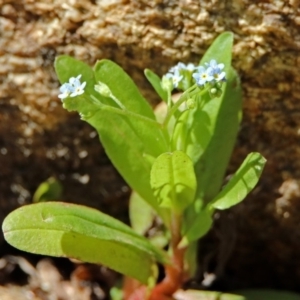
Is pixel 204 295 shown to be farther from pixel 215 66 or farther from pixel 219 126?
pixel 215 66

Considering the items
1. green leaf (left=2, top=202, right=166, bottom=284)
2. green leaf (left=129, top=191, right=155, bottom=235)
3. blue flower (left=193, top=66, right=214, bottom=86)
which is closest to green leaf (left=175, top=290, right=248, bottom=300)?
green leaf (left=2, top=202, right=166, bottom=284)

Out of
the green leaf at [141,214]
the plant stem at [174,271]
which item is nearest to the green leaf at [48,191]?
the green leaf at [141,214]

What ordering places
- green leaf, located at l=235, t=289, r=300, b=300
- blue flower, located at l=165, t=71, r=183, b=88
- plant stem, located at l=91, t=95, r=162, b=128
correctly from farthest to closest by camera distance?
1. green leaf, located at l=235, t=289, r=300, b=300
2. blue flower, located at l=165, t=71, r=183, b=88
3. plant stem, located at l=91, t=95, r=162, b=128

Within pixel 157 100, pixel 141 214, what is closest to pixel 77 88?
pixel 157 100

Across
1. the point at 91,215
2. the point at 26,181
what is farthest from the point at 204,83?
the point at 26,181

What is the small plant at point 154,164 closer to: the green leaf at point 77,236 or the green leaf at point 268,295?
the green leaf at point 77,236

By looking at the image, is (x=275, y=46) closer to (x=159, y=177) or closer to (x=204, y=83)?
(x=204, y=83)

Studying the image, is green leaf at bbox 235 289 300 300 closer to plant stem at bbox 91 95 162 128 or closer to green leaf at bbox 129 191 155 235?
green leaf at bbox 129 191 155 235
